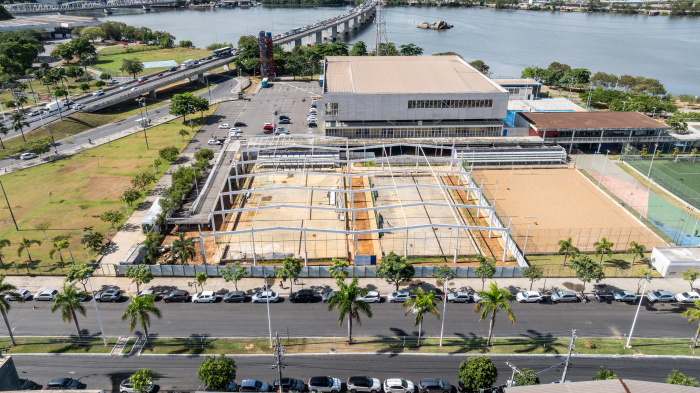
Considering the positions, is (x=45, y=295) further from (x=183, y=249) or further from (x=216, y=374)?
(x=216, y=374)

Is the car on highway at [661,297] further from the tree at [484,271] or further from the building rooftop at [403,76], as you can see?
the building rooftop at [403,76]

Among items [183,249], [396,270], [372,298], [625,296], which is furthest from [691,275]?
[183,249]

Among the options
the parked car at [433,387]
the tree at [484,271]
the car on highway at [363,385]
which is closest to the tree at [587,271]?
the tree at [484,271]

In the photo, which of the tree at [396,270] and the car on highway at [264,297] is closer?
the tree at [396,270]

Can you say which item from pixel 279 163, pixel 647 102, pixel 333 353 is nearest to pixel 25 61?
pixel 279 163

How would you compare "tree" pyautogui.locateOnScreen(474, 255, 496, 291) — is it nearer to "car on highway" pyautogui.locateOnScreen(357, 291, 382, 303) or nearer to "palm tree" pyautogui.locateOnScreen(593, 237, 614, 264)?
"car on highway" pyautogui.locateOnScreen(357, 291, 382, 303)

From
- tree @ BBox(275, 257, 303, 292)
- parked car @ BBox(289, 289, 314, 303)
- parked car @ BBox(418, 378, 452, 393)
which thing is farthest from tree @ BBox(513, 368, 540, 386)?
tree @ BBox(275, 257, 303, 292)
